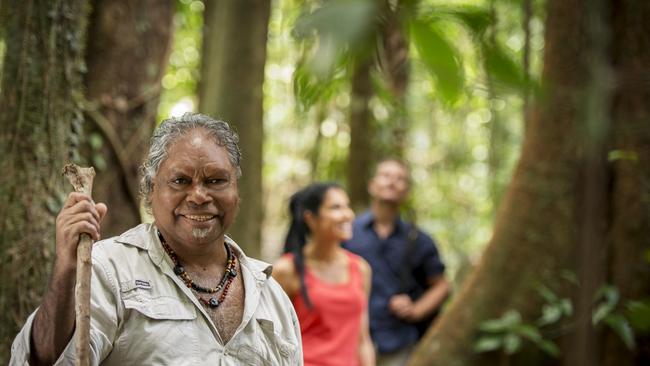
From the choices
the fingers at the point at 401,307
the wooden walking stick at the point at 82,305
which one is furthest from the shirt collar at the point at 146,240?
the fingers at the point at 401,307

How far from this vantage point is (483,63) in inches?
37.7

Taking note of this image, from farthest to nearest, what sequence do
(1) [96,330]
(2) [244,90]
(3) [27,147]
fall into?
(2) [244,90], (3) [27,147], (1) [96,330]

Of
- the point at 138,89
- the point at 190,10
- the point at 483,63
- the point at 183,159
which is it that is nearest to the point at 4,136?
the point at 183,159

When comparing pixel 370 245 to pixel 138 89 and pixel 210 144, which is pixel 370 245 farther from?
pixel 210 144

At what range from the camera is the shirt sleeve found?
2.32m

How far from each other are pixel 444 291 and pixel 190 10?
4.61 meters

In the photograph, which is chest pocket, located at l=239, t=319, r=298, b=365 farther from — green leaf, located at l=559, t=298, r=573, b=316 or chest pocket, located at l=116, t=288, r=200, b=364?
green leaf, located at l=559, t=298, r=573, b=316

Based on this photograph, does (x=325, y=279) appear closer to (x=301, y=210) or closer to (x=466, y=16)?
(x=301, y=210)

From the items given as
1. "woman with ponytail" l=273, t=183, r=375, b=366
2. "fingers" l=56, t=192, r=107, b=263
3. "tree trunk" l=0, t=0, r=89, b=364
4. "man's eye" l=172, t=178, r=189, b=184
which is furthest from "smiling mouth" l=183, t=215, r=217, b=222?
"woman with ponytail" l=273, t=183, r=375, b=366

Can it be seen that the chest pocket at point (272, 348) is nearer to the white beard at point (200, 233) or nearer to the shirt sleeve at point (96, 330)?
the white beard at point (200, 233)

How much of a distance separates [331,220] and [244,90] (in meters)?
0.96

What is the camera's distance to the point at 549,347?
5918mm

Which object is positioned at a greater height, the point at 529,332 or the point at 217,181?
the point at 217,181

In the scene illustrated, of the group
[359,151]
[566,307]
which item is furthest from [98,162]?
[359,151]
